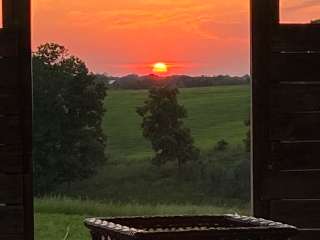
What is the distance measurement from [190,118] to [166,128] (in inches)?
5.0

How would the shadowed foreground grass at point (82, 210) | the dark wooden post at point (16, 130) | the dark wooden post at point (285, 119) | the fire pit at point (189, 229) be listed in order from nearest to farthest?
the fire pit at point (189, 229)
the dark wooden post at point (16, 130)
the shadowed foreground grass at point (82, 210)
the dark wooden post at point (285, 119)

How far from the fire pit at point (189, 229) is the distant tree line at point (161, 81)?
1069mm

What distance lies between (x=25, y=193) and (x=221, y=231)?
153cm

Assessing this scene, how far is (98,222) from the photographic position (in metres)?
2.13

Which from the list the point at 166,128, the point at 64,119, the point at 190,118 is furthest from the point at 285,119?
the point at 64,119

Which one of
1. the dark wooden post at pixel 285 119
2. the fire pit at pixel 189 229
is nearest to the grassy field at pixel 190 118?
the dark wooden post at pixel 285 119

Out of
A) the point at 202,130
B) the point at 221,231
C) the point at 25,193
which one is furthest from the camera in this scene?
the point at 202,130

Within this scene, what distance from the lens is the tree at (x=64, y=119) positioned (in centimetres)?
330

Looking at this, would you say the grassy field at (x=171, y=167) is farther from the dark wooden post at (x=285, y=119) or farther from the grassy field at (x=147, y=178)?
the dark wooden post at (x=285, y=119)

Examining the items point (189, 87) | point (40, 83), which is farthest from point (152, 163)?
point (40, 83)

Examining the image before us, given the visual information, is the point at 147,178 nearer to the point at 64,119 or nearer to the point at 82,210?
the point at 82,210

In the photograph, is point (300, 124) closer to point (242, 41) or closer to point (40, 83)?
point (242, 41)

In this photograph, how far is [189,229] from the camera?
6.93 ft

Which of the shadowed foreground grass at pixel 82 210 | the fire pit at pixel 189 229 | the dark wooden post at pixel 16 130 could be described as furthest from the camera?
the shadowed foreground grass at pixel 82 210
